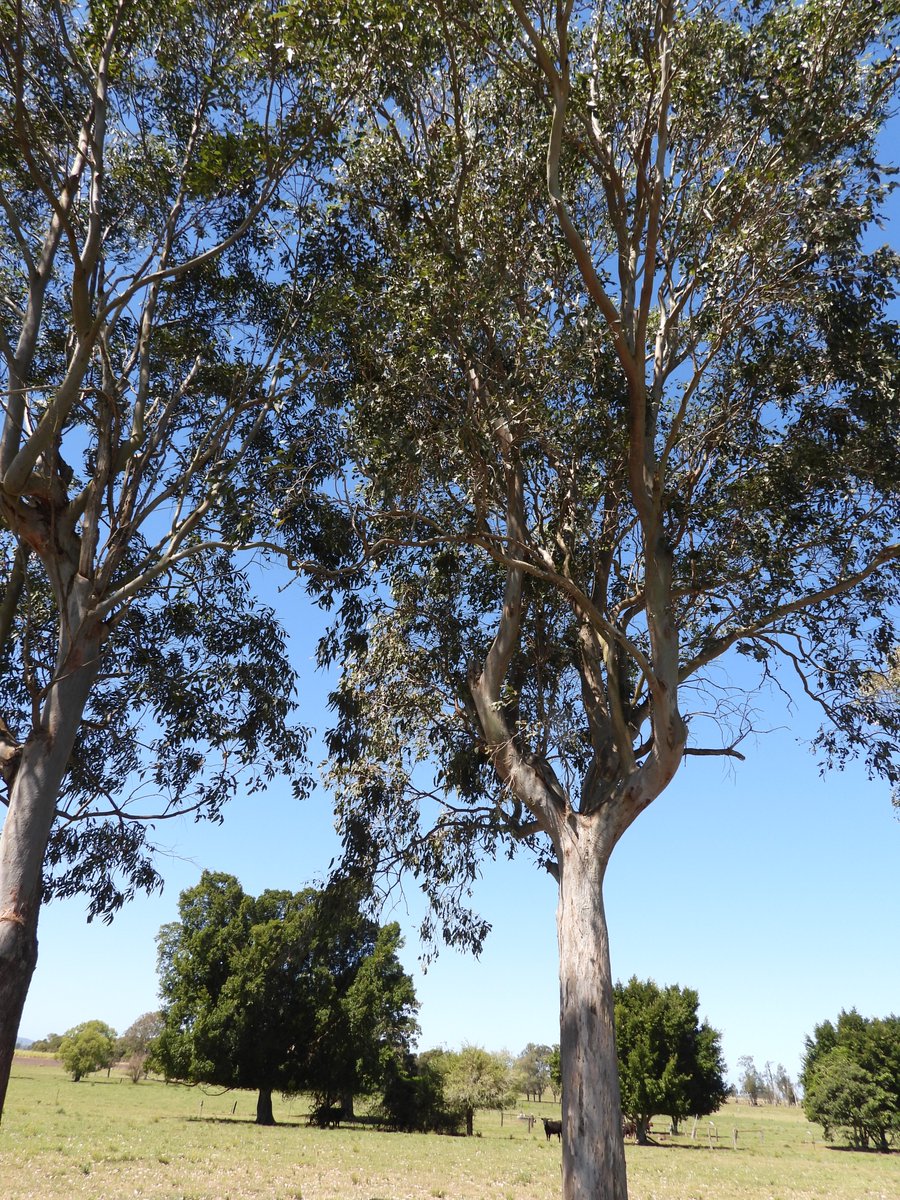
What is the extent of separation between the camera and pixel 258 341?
10.7 m

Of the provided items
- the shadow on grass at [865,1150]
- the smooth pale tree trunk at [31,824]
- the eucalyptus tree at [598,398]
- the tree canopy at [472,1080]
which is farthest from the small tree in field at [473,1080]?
the smooth pale tree trunk at [31,824]

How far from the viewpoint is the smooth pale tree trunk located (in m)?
6.27

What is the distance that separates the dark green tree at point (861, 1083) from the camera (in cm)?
3706

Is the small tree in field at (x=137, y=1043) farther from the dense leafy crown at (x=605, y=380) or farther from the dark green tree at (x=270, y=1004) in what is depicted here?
the dense leafy crown at (x=605, y=380)

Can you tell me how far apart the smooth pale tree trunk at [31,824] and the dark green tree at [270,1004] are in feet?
76.7

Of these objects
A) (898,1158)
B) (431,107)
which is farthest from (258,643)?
(898,1158)

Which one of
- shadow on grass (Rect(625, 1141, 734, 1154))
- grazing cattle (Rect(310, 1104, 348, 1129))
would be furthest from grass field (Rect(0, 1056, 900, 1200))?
grazing cattle (Rect(310, 1104, 348, 1129))

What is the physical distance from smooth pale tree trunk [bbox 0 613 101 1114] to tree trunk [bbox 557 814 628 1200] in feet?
14.5

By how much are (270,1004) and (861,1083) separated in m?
26.0

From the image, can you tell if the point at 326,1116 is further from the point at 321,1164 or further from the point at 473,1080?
the point at 321,1164

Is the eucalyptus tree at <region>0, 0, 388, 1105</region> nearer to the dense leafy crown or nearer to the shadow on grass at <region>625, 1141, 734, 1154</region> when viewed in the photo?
the dense leafy crown

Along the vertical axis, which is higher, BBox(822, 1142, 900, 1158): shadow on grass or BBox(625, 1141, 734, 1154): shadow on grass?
BBox(625, 1141, 734, 1154): shadow on grass

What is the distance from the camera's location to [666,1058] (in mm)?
35875

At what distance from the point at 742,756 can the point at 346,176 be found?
7743 millimetres
